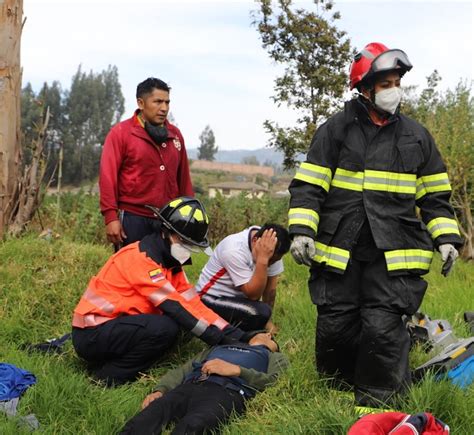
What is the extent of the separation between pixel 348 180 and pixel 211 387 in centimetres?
144

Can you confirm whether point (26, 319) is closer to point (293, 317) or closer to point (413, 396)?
point (293, 317)

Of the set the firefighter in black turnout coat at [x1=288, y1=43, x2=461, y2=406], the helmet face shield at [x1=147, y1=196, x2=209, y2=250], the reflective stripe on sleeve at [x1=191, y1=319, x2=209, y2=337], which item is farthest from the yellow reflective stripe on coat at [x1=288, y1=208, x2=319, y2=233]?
the reflective stripe on sleeve at [x1=191, y1=319, x2=209, y2=337]

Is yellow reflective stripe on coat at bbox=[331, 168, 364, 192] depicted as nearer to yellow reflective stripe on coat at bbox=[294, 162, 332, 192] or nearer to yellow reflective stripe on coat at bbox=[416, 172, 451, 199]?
yellow reflective stripe on coat at bbox=[294, 162, 332, 192]

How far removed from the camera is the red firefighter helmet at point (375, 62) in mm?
3352

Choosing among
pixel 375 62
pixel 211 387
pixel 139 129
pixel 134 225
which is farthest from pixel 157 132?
pixel 211 387

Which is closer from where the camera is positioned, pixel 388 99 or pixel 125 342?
pixel 388 99

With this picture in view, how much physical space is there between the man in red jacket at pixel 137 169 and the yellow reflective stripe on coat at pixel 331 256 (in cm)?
204

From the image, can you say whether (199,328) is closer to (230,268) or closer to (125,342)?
(125,342)

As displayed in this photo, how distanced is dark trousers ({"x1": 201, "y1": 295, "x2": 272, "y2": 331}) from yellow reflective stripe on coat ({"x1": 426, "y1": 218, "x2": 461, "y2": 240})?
163cm

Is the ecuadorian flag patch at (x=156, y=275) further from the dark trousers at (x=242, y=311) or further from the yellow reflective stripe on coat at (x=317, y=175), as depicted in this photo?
the yellow reflective stripe on coat at (x=317, y=175)

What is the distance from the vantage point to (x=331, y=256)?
3.46 m

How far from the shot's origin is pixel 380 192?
342 cm

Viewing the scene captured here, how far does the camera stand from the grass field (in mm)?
3090

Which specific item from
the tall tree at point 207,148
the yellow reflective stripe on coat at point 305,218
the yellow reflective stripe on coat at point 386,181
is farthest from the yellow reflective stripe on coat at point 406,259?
the tall tree at point 207,148
